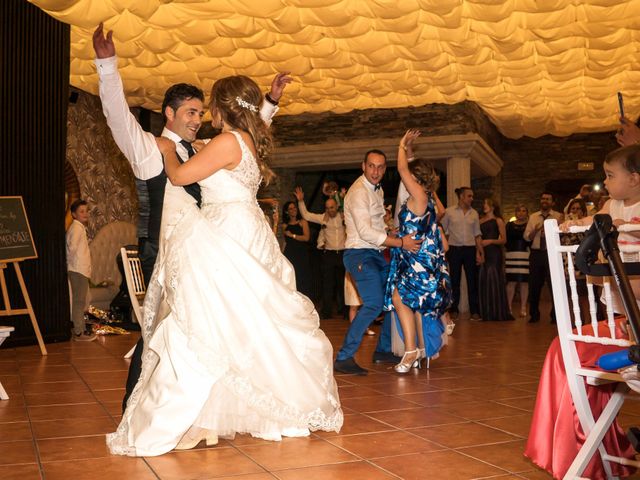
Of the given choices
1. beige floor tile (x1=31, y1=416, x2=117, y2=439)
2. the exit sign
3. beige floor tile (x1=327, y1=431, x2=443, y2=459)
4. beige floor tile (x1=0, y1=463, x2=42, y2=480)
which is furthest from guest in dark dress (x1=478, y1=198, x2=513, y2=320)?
beige floor tile (x1=0, y1=463, x2=42, y2=480)

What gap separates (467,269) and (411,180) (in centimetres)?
508

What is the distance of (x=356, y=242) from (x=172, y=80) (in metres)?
5.97

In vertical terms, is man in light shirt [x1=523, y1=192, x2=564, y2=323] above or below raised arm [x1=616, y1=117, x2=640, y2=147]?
below

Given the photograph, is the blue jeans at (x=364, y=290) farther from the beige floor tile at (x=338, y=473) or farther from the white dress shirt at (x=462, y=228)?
the white dress shirt at (x=462, y=228)

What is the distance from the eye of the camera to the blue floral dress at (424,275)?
16.8ft

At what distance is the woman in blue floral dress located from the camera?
5105mm

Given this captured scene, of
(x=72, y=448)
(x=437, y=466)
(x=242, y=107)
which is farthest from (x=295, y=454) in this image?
(x=242, y=107)

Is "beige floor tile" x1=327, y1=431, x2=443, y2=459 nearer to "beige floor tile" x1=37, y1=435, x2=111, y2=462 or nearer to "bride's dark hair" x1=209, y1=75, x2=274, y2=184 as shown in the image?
"beige floor tile" x1=37, y1=435, x2=111, y2=462

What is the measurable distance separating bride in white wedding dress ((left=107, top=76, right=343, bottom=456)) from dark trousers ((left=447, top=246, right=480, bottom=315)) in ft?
22.1

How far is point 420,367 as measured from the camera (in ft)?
17.5

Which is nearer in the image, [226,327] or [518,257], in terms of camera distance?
[226,327]

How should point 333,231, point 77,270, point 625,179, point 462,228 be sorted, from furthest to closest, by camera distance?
Answer: point 462,228 < point 333,231 < point 77,270 < point 625,179

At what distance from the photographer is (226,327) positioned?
A: 10.0 feet

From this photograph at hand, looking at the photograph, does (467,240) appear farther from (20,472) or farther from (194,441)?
(20,472)
